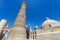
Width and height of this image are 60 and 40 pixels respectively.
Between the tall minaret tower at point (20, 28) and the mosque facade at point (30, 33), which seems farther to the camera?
the tall minaret tower at point (20, 28)

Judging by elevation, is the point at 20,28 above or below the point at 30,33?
above

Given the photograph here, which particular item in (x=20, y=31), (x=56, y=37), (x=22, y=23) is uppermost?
(x=22, y=23)

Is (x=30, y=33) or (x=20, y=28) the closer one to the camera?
(x=20, y=28)

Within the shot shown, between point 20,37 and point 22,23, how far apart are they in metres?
4.47

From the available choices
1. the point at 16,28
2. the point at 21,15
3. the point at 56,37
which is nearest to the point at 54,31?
the point at 56,37

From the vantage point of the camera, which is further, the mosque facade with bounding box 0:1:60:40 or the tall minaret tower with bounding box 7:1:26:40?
the tall minaret tower with bounding box 7:1:26:40

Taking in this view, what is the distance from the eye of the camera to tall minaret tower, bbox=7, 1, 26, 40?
2050 centimetres

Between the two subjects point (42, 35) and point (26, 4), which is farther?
point (26, 4)

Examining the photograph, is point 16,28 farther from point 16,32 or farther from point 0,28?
point 0,28

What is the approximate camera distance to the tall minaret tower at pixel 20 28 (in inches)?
807

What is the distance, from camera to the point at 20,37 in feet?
66.3

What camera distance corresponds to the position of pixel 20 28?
73.3 ft

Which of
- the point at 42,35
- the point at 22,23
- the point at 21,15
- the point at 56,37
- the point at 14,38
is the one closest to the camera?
the point at 56,37

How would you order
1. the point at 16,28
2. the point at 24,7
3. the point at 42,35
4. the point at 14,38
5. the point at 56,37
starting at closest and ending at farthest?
the point at 56,37, the point at 42,35, the point at 14,38, the point at 16,28, the point at 24,7
